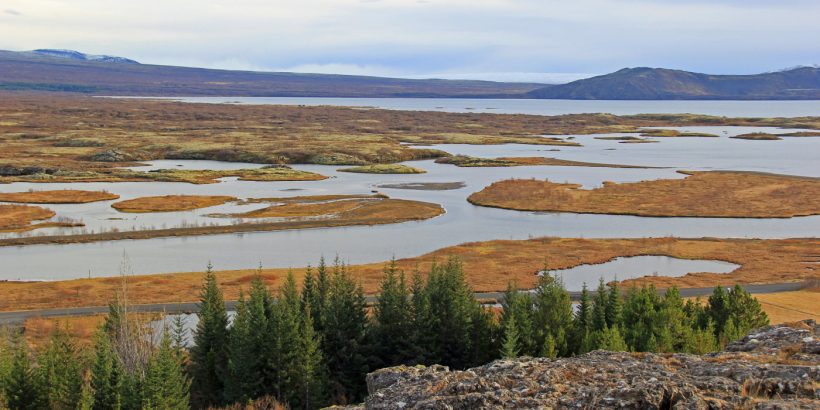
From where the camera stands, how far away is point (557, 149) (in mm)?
170750

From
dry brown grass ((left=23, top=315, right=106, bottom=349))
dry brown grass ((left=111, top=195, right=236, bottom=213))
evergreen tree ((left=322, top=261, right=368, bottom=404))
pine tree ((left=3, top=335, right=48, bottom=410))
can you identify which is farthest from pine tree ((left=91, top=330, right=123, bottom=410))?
dry brown grass ((left=111, top=195, right=236, bottom=213))

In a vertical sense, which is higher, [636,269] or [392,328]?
[392,328]

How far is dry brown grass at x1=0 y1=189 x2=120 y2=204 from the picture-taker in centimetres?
9125

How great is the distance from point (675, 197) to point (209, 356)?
261 feet

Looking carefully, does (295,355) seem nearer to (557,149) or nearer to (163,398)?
(163,398)

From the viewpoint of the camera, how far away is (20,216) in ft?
264

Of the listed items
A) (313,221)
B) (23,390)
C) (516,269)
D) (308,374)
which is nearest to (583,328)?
(308,374)

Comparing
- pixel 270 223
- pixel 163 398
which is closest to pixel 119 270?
pixel 270 223

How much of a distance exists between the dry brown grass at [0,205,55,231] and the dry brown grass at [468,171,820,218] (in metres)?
52.5

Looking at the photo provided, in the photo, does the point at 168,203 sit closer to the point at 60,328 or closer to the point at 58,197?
the point at 58,197

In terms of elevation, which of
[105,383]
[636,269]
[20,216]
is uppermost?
[105,383]

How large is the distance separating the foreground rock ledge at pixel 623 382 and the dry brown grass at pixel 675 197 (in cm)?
7466

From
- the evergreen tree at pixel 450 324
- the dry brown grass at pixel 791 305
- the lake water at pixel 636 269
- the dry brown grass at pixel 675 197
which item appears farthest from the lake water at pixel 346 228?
the evergreen tree at pixel 450 324

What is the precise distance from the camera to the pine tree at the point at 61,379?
1132 inches
